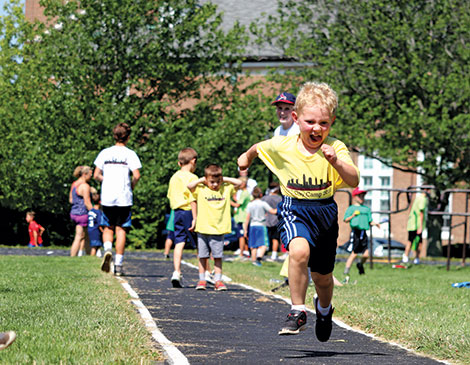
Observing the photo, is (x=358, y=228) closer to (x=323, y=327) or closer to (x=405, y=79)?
(x=323, y=327)

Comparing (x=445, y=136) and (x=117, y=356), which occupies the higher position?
(x=445, y=136)

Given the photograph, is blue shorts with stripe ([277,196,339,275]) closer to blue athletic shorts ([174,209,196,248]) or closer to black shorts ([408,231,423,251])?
blue athletic shorts ([174,209,196,248])

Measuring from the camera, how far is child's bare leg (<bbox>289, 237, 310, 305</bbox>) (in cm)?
622

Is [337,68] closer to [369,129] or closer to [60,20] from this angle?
[369,129]

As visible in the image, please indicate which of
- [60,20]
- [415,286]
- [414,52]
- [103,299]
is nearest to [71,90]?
[60,20]

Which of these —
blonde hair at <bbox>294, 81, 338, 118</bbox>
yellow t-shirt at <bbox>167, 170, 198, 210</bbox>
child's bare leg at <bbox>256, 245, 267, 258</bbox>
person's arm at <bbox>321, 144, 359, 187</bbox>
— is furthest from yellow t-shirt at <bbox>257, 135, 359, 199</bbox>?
child's bare leg at <bbox>256, 245, 267, 258</bbox>

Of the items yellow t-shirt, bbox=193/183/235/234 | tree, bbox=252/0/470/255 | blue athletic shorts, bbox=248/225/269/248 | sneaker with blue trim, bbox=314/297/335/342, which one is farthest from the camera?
tree, bbox=252/0/470/255

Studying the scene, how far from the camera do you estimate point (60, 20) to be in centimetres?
2942

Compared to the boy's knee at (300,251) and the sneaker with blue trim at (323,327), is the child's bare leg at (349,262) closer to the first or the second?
the sneaker with blue trim at (323,327)

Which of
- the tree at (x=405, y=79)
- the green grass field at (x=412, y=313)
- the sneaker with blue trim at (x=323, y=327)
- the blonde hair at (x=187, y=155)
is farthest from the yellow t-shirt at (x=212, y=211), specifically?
the tree at (x=405, y=79)

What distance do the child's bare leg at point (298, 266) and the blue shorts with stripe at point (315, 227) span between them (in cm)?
6

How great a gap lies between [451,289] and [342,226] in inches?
1447

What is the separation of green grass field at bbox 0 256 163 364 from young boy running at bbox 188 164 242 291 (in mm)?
1304

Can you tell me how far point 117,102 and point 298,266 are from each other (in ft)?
77.9
